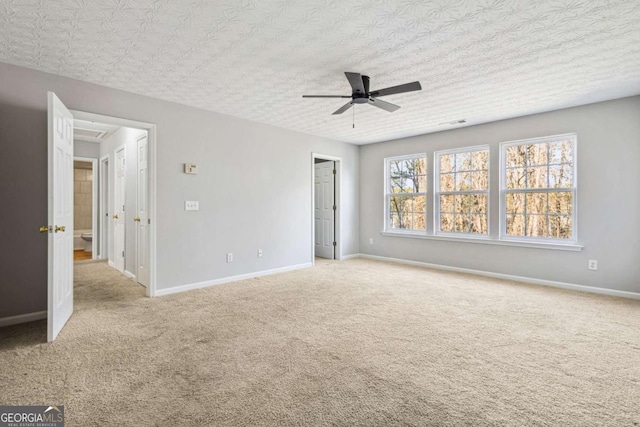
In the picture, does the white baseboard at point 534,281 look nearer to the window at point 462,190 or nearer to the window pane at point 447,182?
the window at point 462,190

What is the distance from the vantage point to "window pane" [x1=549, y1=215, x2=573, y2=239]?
4574 mm

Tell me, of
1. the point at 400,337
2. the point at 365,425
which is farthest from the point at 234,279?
the point at 365,425

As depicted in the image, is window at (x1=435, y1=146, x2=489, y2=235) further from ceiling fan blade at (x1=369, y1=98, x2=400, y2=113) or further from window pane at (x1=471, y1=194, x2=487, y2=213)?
ceiling fan blade at (x1=369, y1=98, x2=400, y2=113)

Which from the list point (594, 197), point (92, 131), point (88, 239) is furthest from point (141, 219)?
point (594, 197)

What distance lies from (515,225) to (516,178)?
750 millimetres

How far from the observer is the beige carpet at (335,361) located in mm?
1803

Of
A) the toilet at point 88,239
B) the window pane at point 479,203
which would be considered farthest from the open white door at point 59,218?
the window pane at point 479,203

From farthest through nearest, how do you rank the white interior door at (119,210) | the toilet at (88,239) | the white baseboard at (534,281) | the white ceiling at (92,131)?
the toilet at (88,239) → the white interior door at (119,210) → the white ceiling at (92,131) → the white baseboard at (534,281)

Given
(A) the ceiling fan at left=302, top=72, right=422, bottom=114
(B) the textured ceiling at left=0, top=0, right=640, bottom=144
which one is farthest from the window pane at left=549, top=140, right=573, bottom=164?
(A) the ceiling fan at left=302, top=72, right=422, bottom=114

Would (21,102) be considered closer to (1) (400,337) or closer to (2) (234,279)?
(2) (234,279)

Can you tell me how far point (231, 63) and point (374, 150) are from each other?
14.4ft

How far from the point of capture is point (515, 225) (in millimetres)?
5078

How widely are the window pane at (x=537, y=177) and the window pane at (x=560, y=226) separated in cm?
51

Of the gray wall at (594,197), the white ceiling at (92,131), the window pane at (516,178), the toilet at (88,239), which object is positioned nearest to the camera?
the gray wall at (594,197)
